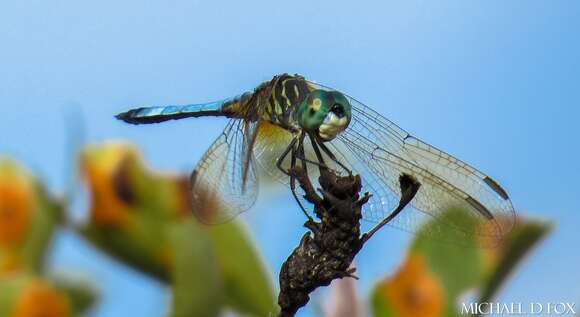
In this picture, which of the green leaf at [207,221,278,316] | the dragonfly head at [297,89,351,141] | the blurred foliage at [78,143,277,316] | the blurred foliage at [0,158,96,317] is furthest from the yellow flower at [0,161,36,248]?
the dragonfly head at [297,89,351,141]

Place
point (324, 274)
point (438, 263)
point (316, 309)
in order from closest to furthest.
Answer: point (324, 274) → point (316, 309) → point (438, 263)

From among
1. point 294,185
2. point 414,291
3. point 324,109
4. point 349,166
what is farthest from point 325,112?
point 414,291

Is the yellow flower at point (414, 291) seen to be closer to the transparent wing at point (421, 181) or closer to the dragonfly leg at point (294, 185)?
the transparent wing at point (421, 181)

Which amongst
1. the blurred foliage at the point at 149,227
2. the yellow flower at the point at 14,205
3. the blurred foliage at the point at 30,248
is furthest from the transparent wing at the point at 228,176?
the yellow flower at the point at 14,205

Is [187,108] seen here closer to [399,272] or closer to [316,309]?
[316,309]

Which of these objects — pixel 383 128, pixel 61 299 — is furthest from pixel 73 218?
pixel 383 128

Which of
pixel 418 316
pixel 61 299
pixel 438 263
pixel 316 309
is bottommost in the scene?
pixel 61 299
